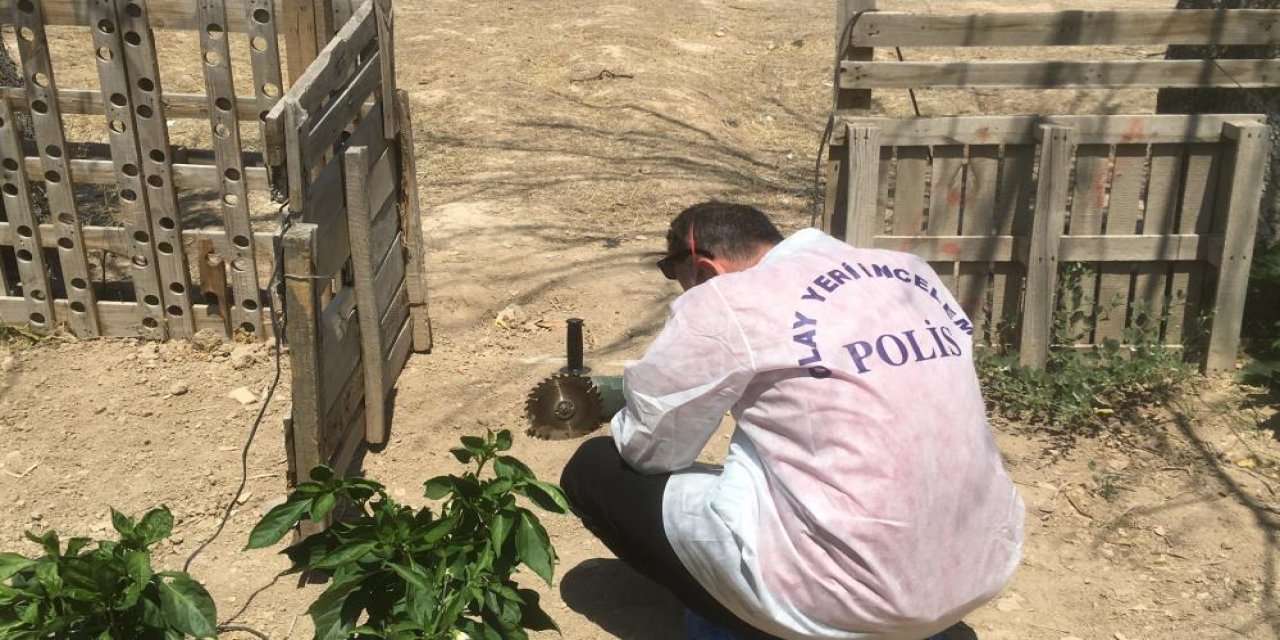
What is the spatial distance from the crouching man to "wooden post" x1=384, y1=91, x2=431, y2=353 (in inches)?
87.7

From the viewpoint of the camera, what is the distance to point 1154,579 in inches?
161

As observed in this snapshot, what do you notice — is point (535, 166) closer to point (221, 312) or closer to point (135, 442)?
point (221, 312)

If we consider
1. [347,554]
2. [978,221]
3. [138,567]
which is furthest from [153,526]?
[978,221]

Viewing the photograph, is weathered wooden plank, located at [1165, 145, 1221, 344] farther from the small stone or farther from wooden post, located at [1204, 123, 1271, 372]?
the small stone

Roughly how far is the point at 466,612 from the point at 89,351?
355cm

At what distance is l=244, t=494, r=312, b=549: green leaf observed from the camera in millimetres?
2846

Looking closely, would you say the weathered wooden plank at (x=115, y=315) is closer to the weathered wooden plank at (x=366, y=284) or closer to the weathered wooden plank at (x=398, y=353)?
the weathered wooden plank at (x=398, y=353)

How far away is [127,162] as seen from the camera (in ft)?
17.2

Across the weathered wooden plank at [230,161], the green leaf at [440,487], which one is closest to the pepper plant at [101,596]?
the green leaf at [440,487]

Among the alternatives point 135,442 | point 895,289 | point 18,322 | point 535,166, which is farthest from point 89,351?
point 895,289

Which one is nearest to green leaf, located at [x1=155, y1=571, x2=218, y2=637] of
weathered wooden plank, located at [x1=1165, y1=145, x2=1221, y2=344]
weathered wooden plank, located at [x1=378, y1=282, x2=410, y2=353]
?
weathered wooden plank, located at [x1=378, y1=282, x2=410, y2=353]

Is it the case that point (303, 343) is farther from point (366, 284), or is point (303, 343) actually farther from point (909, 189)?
point (909, 189)

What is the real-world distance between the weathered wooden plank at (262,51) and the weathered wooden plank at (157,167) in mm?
365

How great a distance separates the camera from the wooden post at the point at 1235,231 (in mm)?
4980
